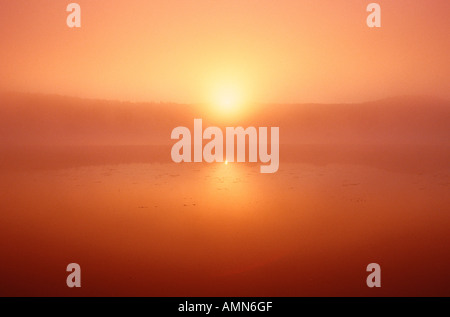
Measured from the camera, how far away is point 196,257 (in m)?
6.19

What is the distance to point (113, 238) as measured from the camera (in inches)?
277

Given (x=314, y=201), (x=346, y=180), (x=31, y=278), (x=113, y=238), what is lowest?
(x=31, y=278)

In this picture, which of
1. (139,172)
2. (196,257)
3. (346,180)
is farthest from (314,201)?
(139,172)

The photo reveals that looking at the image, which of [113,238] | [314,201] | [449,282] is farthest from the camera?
[314,201]

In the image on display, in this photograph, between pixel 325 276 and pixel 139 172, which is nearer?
pixel 325 276

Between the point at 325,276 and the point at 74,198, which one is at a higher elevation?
the point at 74,198

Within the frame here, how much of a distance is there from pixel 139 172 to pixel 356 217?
324 inches

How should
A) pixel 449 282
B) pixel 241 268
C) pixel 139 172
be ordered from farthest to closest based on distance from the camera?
pixel 139 172 → pixel 241 268 → pixel 449 282

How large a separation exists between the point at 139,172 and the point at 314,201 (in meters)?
6.82

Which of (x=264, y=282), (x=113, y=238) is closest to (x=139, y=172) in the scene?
(x=113, y=238)
